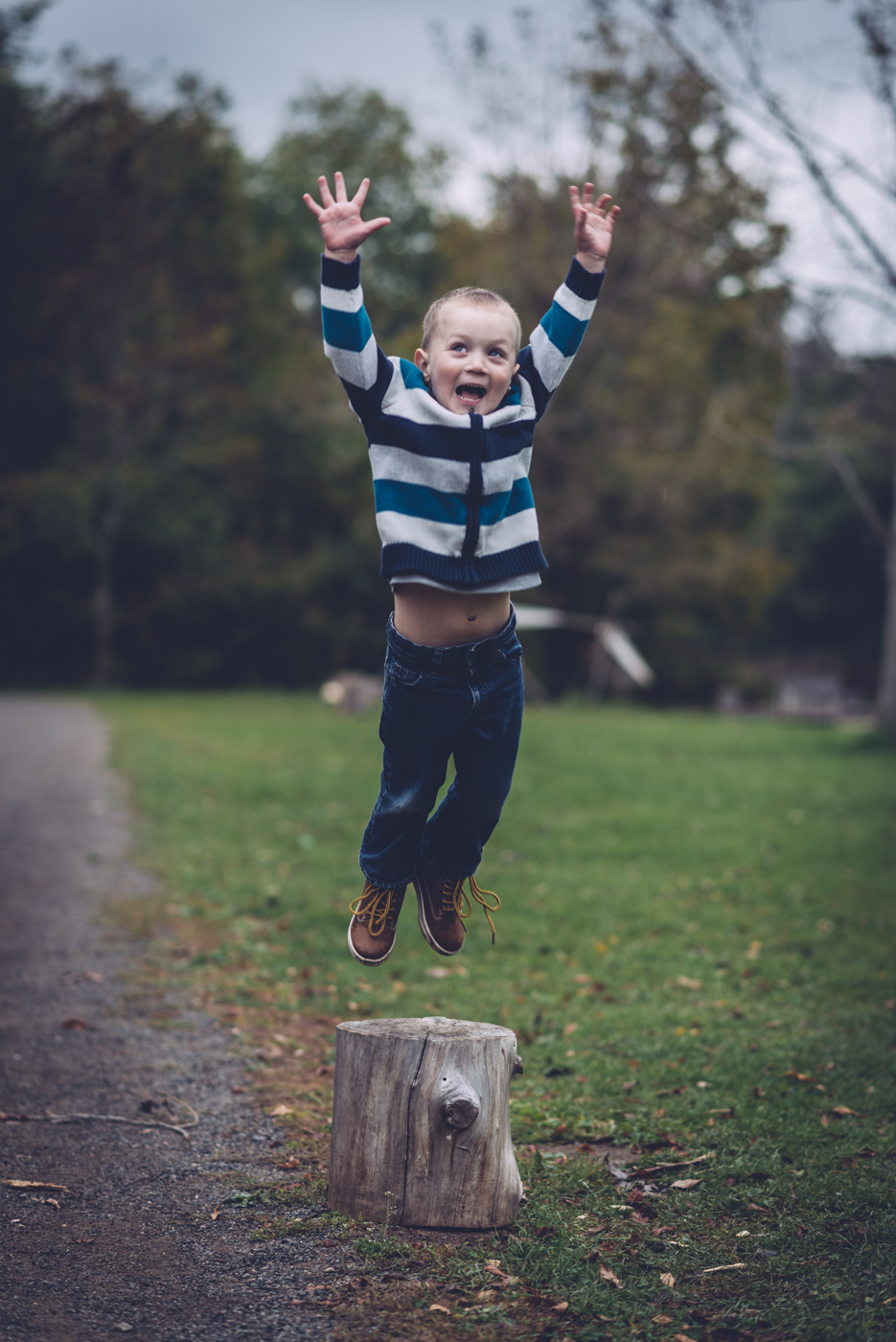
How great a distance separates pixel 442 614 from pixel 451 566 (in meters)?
0.19

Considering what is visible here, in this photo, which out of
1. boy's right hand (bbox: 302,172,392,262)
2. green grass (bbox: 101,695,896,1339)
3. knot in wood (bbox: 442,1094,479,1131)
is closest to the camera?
boy's right hand (bbox: 302,172,392,262)

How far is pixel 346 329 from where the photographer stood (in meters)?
3.27

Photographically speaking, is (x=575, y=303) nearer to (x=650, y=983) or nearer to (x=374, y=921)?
(x=374, y=921)

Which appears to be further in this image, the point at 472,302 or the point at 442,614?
the point at 442,614

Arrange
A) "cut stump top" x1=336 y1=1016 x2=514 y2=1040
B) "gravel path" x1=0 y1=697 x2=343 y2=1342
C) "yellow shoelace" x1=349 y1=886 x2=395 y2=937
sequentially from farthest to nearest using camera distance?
1. "yellow shoelace" x1=349 y1=886 x2=395 y2=937
2. "cut stump top" x1=336 y1=1016 x2=514 y2=1040
3. "gravel path" x1=0 y1=697 x2=343 y2=1342

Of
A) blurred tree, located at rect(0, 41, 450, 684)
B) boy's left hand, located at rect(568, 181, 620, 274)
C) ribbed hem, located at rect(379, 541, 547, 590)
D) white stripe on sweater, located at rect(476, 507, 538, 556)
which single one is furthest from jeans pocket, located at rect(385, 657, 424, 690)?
blurred tree, located at rect(0, 41, 450, 684)

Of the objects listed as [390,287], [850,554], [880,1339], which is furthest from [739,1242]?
[850,554]

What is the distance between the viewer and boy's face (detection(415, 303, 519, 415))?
339 cm

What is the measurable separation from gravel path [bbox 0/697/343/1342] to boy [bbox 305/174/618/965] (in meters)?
0.94

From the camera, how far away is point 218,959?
6590 mm

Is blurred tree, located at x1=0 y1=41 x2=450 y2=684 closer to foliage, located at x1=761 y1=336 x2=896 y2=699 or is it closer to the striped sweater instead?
foliage, located at x1=761 y1=336 x2=896 y2=699

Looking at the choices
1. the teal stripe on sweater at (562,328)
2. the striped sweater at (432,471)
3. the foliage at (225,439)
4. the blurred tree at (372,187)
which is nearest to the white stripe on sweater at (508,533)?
the striped sweater at (432,471)

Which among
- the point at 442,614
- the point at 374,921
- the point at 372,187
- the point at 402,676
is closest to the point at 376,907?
the point at 374,921

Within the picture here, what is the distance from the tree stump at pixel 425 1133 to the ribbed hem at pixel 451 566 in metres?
1.40
